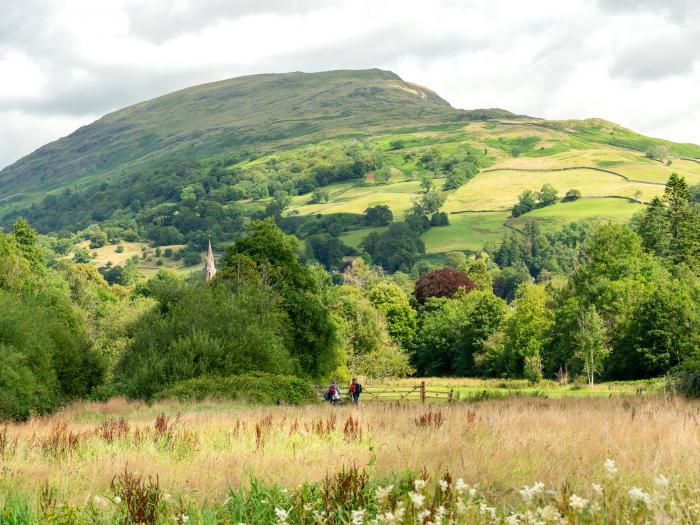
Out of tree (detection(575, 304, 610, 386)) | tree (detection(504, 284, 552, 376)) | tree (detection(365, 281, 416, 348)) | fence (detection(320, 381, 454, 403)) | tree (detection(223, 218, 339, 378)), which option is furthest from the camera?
tree (detection(365, 281, 416, 348))

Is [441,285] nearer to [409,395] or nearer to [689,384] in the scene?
[409,395]

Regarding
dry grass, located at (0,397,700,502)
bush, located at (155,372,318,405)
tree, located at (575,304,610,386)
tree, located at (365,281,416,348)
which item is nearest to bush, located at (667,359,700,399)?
dry grass, located at (0,397,700,502)

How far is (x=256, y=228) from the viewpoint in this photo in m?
67.2

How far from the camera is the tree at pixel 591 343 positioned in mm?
77062

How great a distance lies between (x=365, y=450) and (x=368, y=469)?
1.86m

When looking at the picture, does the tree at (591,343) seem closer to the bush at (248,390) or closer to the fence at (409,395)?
the fence at (409,395)

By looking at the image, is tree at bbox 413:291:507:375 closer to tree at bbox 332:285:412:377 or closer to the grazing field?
tree at bbox 332:285:412:377

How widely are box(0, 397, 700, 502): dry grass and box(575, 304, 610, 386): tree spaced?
199 feet

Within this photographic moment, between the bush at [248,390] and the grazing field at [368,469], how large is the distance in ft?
53.7

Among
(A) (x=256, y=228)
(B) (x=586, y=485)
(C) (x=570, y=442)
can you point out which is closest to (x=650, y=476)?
(B) (x=586, y=485)

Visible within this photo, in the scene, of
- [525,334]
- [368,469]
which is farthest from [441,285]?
[368,469]

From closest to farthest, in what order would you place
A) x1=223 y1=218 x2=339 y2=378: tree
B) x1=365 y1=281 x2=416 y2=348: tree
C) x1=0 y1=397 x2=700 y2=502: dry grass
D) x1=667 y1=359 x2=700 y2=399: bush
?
1. x1=0 y1=397 x2=700 y2=502: dry grass
2. x1=667 y1=359 x2=700 y2=399: bush
3. x1=223 y1=218 x2=339 y2=378: tree
4. x1=365 y1=281 x2=416 y2=348: tree

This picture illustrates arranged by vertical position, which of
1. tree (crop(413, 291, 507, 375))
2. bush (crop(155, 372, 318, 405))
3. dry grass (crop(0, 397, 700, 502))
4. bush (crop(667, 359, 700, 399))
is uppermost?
dry grass (crop(0, 397, 700, 502))

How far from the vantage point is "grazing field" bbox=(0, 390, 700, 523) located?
894 cm
